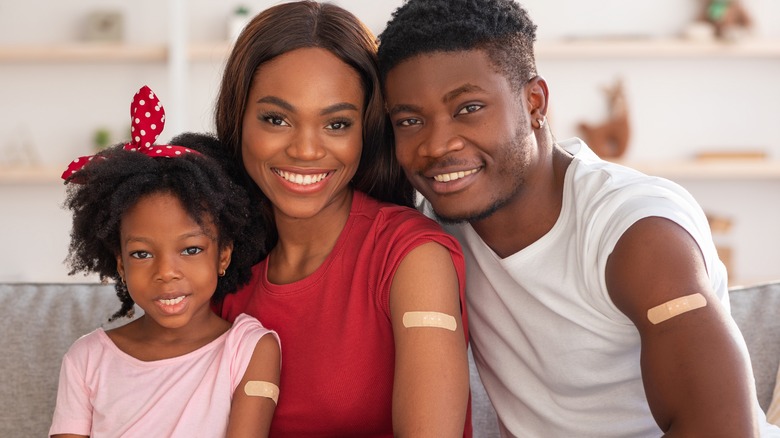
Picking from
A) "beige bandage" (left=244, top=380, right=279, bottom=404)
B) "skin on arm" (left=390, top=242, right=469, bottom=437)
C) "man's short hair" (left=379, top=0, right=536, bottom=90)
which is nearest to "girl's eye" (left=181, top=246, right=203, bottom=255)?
"beige bandage" (left=244, top=380, right=279, bottom=404)

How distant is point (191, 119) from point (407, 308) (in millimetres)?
3513

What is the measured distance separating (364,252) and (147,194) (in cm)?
44

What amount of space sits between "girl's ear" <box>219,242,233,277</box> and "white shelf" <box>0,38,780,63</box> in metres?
2.96

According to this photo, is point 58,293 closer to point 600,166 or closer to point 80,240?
point 80,240

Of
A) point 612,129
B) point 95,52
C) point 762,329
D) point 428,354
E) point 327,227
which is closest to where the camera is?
point 428,354

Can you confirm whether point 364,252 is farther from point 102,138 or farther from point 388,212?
point 102,138

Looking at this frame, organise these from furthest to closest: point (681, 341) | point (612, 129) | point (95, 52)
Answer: point (612, 129), point (95, 52), point (681, 341)

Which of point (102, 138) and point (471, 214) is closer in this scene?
point (471, 214)

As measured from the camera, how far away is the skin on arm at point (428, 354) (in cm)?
158

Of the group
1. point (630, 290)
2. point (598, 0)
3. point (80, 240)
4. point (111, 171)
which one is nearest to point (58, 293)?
point (80, 240)

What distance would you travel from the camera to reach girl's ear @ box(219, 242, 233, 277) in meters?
1.85

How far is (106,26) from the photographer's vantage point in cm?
484

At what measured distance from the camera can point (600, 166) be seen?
1.72m

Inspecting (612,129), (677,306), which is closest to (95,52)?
(612,129)
